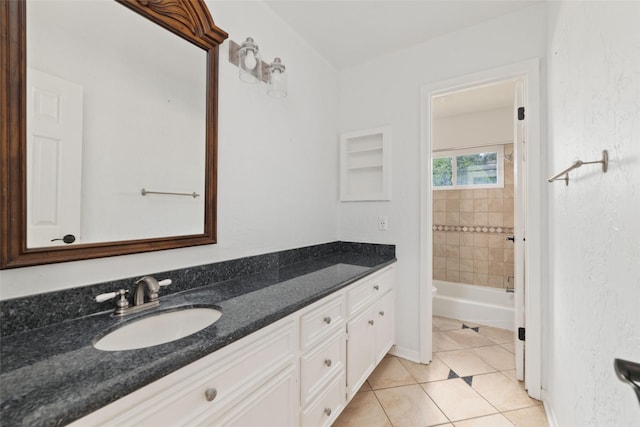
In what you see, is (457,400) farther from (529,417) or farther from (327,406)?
(327,406)

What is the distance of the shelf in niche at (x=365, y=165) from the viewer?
224 cm

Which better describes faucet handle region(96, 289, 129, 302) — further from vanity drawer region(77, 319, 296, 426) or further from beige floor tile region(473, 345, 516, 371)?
beige floor tile region(473, 345, 516, 371)

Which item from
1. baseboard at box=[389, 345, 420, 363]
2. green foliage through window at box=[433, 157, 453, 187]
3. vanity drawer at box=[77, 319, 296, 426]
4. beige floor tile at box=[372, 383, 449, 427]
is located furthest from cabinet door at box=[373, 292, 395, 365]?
green foliage through window at box=[433, 157, 453, 187]

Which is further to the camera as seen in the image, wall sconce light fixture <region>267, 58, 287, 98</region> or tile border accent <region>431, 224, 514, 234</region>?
tile border accent <region>431, 224, 514, 234</region>

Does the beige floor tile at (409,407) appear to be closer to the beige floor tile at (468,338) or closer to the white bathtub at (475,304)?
the beige floor tile at (468,338)

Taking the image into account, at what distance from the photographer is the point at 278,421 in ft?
3.31

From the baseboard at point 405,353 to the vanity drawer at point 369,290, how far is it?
21.9 inches

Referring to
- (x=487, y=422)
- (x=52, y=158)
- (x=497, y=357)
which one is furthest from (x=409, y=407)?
(x=52, y=158)

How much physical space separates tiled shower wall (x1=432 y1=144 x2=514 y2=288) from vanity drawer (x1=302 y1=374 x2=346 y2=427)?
2592 millimetres

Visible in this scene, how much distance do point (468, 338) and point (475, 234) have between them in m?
1.39

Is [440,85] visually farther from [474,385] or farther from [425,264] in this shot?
[474,385]

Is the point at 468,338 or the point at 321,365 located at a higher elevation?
the point at 321,365

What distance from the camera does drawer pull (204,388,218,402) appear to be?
764 mm

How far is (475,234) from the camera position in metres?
3.41
